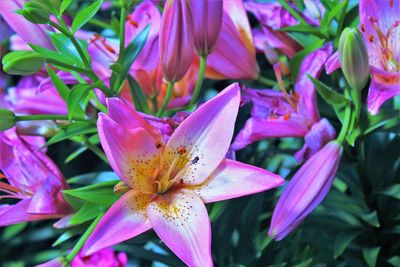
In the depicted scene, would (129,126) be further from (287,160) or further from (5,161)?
(287,160)

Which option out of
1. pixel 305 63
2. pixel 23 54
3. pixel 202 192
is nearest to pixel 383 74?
pixel 305 63

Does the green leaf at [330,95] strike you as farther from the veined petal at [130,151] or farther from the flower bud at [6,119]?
the flower bud at [6,119]

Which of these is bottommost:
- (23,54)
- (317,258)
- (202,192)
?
(317,258)

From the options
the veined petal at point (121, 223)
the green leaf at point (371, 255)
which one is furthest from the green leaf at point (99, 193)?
the green leaf at point (371, 255)

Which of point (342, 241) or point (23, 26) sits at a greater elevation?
point (23, 26)

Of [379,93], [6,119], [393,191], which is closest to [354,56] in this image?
[379,93]

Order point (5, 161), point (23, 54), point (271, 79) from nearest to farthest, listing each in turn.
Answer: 1. point (23, 54)
2. point (5, 161)
3. point (271, 79)

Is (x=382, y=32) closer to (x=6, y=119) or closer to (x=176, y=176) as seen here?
(x=176, y=176)
